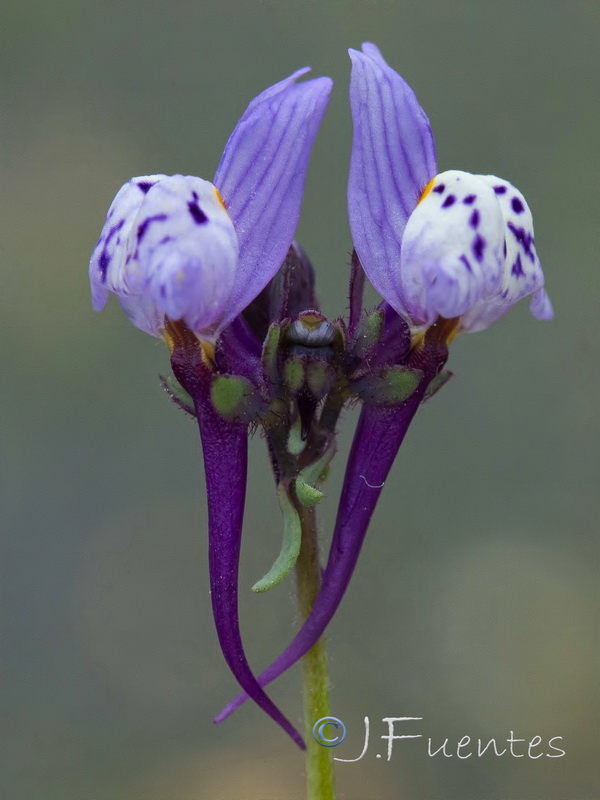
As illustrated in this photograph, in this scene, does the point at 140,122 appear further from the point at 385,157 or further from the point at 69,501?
the point at 385,157

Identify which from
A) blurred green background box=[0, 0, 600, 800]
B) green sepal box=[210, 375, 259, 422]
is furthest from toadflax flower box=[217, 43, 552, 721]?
blurred green background box=[0, 0, 600, 800]

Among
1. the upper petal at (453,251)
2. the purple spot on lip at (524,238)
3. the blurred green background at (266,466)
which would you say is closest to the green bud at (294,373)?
the upper petal at (453,251)

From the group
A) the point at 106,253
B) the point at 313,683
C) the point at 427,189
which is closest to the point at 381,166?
the point at 427,189

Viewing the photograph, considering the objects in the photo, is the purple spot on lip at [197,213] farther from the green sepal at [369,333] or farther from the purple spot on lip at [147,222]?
the green sepal at [369,333]

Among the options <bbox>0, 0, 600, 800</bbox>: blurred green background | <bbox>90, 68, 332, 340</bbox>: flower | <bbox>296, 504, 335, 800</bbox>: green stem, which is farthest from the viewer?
<bbox>0, 0, 600, 800</bbox>: blurred green background

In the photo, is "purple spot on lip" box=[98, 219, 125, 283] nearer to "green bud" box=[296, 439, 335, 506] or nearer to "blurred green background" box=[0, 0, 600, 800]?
"green bud" box=[296, 439, 335, 506]

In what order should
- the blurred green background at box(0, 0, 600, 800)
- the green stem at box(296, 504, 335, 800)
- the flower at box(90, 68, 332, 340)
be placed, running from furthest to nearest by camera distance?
the blurred green background at box(0, 0, 600, 800), the green stem at box(296, 504, 335, 800), the flower at box(90, 68, 332, 340)
